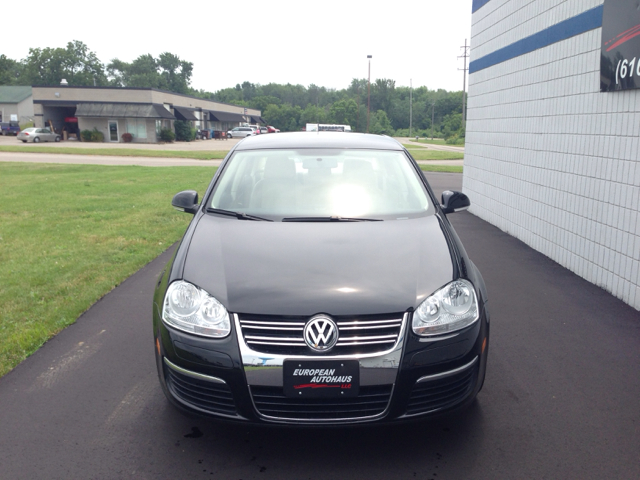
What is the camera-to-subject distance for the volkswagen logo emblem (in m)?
2.78

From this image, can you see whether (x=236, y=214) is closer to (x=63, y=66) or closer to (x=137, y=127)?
(x=137, y=127)

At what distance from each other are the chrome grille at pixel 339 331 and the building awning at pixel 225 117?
2894 inches

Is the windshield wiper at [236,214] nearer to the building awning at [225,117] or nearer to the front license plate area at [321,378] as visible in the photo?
the front license plate area at [321,378]

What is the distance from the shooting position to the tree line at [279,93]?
4146 inches

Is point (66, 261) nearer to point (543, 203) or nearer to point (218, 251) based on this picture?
point (218, 251)

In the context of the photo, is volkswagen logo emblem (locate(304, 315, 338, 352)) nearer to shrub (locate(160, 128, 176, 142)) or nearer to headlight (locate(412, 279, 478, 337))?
headlight (locate(412, 279, 478, 337))

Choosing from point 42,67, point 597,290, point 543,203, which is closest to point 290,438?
point 597,290

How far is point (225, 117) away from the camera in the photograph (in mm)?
78125

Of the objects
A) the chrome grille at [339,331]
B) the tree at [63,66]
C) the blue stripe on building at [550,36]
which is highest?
the tree at [63,66]

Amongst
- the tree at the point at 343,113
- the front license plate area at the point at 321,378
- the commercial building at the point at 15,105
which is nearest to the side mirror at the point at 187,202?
the front license plate area at the point at 321,378

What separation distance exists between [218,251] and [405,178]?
1.72m

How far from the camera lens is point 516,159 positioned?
32.2ft

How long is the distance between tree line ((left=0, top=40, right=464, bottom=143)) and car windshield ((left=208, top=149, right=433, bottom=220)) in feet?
234

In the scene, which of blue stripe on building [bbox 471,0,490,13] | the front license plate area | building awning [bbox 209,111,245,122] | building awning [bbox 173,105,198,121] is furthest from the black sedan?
building awning [bbox 209,111,245,122]
